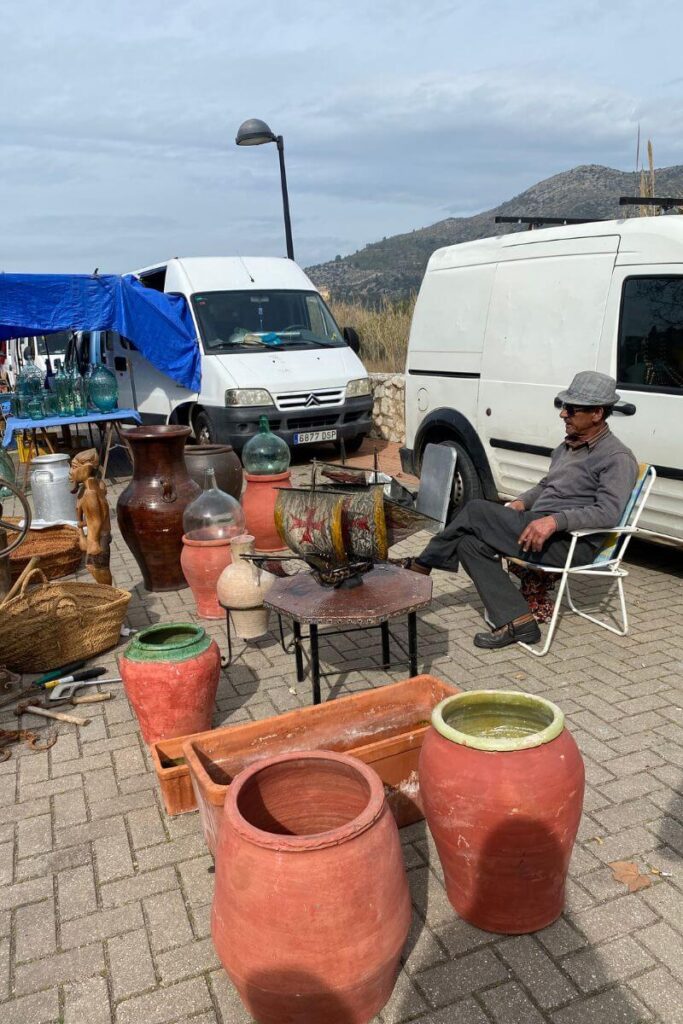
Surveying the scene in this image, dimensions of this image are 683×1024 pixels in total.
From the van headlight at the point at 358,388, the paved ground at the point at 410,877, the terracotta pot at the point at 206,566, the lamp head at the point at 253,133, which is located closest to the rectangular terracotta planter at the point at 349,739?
the paved ground at the point at 410,877

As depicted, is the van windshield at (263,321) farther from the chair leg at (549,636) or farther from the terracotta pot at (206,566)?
the chair leg at (549,636)

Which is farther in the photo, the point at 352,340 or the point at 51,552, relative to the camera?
the point at 352,340

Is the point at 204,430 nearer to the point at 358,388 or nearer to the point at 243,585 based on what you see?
the point at 358,388

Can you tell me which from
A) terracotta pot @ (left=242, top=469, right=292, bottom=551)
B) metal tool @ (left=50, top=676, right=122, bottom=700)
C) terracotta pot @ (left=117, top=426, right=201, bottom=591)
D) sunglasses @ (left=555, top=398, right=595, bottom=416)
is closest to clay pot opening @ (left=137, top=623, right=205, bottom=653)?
metal tool @ (left=50, top=676, right=122, bottom=700)

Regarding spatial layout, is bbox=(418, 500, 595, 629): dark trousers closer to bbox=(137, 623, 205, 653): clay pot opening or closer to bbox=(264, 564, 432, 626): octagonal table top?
bbox=(264, 564, 432, 626): octagonal table top

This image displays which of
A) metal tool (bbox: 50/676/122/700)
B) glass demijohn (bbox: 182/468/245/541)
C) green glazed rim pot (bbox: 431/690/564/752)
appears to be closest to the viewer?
green glazed rim pot (bbox: 431/690/564/752)

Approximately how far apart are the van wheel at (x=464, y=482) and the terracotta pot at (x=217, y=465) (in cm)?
203

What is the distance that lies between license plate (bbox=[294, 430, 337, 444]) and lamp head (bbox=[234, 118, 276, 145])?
4.96 m

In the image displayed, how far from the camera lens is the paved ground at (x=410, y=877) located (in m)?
2.28

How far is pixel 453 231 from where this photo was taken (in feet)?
214

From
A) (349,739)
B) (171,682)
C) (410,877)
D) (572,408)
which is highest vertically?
(572,408)

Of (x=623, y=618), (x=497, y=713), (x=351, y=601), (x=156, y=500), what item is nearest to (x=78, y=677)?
(x=156, y=500)

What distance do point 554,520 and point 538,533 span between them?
4.9 inches

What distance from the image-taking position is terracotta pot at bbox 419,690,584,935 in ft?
7.45
